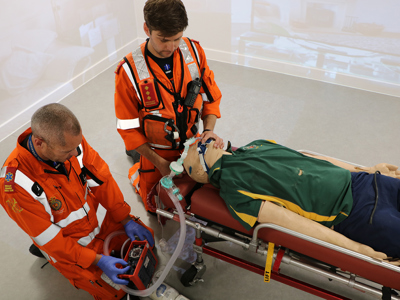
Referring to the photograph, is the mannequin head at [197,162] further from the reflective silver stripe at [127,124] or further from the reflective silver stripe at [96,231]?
the reflective silver stripe at [96,231]

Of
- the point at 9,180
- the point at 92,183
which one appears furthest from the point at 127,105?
the point at 9,180

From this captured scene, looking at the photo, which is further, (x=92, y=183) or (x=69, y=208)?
(x=92, y=183)

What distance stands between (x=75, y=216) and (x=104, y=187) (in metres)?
0.26

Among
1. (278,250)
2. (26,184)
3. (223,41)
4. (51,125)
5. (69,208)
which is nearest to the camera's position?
(51,125)

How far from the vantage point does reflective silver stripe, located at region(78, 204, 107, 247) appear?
84.0 inches

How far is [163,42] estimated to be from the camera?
1953 mm

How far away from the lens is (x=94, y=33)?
4.37 meters

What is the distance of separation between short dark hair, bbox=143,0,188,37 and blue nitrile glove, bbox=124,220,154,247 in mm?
1213

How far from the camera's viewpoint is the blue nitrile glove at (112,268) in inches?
77.7

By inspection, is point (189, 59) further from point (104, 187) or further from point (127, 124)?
point (104, 187)

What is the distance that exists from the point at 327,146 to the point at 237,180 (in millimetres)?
1705

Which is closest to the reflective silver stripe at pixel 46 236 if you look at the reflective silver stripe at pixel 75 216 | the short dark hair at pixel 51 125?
the reflective silver stripe at pixel 75 216

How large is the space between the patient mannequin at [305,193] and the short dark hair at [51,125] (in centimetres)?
71

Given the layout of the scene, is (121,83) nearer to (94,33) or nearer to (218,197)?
(218,197)
